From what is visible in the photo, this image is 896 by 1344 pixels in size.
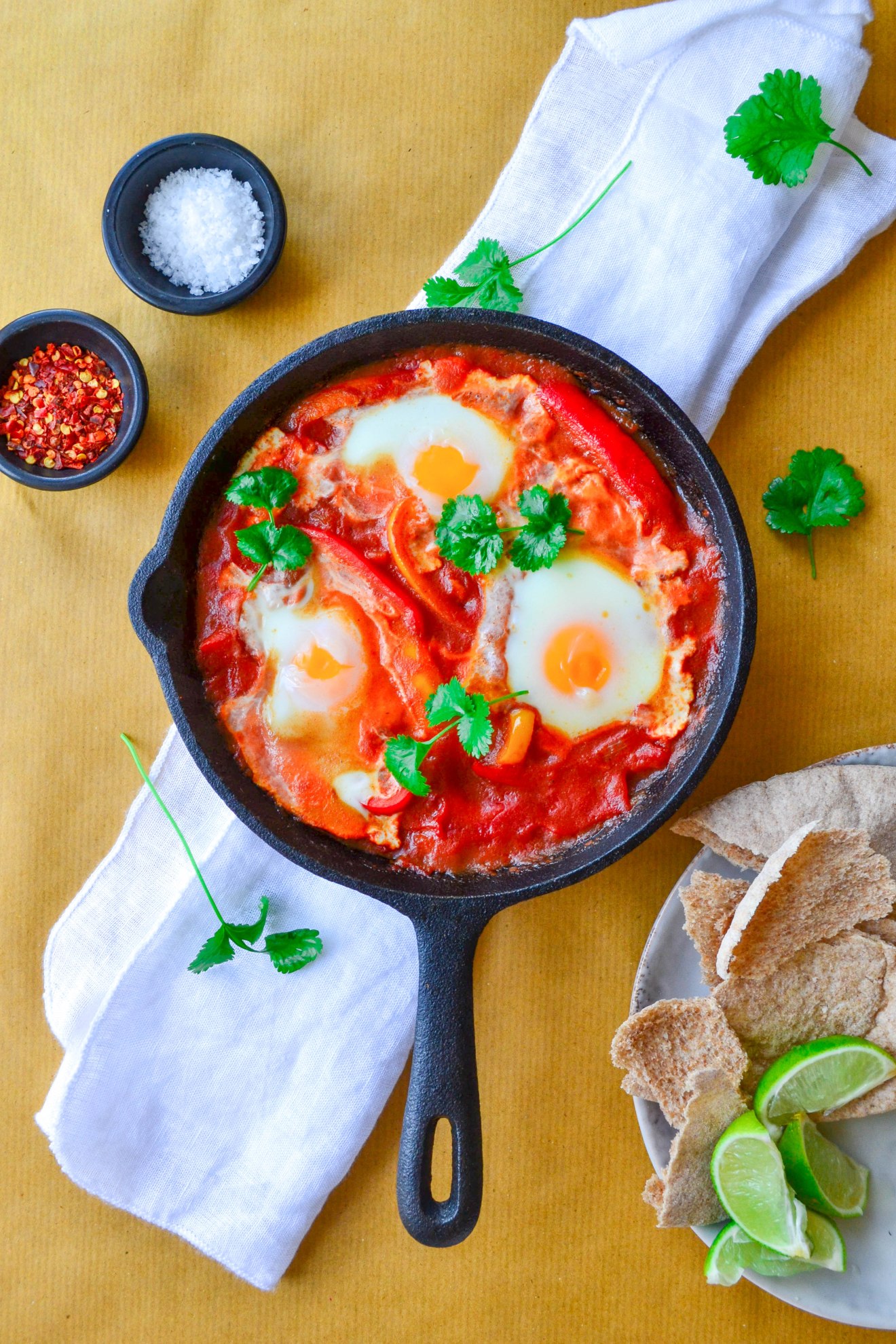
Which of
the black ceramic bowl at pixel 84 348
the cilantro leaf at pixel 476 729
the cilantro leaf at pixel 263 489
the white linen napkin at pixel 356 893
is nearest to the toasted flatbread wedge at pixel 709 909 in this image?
the cilantro leaf at pixel 476 729

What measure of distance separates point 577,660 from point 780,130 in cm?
150

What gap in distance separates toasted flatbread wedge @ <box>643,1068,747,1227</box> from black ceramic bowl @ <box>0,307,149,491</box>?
2.23 meters

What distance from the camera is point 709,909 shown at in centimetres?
267

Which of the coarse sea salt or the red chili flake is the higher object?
the coarse sea salt

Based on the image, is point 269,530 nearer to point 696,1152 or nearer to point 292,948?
point 292,948

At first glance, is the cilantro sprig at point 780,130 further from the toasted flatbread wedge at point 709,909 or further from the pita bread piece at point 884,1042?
the pita bread piece at point 884,1042

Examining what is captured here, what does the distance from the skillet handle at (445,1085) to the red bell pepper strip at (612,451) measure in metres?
1.11

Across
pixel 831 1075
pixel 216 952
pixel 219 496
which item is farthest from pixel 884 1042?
pixel 219 496

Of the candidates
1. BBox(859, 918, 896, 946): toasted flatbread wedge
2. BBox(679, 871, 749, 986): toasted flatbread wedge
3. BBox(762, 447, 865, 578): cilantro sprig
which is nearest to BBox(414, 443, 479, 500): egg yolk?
BBox(762, 447, 865, 578): cilantro sprig

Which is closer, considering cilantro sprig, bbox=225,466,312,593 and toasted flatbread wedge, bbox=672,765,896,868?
cilantro sprig, bbox=225,466,312,593

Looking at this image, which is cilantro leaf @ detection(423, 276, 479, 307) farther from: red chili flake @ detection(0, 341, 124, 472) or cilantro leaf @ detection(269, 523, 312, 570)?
red chili flake @ detection(0, 341, 124, 472)

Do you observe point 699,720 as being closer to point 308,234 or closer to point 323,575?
point 323,575

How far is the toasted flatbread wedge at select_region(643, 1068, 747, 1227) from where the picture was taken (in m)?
2.61

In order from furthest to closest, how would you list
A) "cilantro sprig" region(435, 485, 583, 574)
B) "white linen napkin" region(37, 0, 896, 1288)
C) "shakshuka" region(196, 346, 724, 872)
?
"white linen napkin" region(37, 0, 896, 1288)
"shakshuka" region(196, 346, 724, 872)
"cilantro sprig" region(435, 485, 583, 574)
